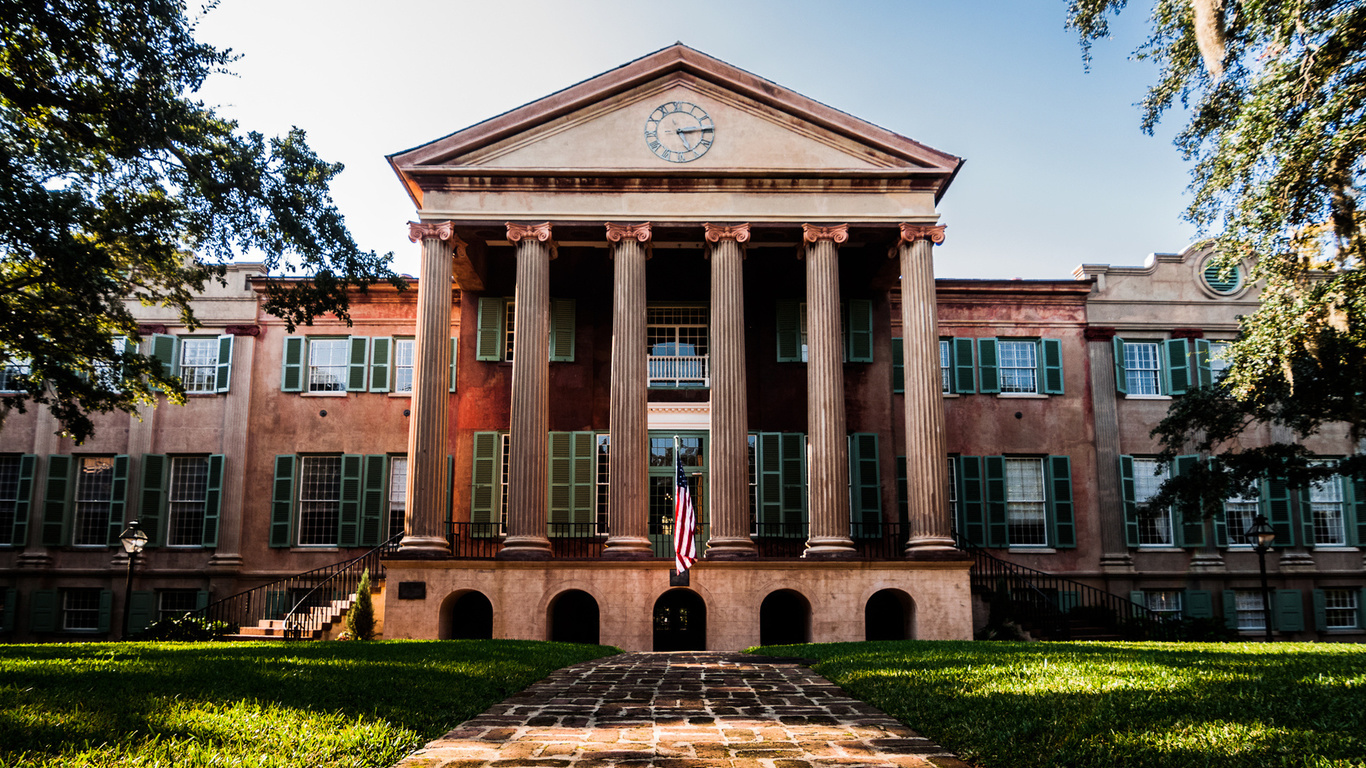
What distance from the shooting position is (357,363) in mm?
24938

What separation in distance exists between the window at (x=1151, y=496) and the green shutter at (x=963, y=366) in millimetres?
5014

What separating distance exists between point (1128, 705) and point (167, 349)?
82.1 feet

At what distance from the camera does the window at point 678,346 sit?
2353 cm

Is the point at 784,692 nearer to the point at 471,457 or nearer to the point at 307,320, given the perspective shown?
the point at 307,320

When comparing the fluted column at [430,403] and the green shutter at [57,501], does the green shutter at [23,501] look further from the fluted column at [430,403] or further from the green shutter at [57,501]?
the fluted column at [430,403]

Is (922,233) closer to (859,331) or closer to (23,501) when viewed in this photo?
(859,331)

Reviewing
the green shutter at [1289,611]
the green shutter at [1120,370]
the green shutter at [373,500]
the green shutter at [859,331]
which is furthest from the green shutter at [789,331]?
the green shutter at [1289,611]

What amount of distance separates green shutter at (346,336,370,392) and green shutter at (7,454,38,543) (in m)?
8.33

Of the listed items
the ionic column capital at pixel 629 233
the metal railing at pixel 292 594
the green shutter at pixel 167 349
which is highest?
the ionic column capital at pixel 629 233

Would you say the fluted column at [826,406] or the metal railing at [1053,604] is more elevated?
the fluted column at [826,406]

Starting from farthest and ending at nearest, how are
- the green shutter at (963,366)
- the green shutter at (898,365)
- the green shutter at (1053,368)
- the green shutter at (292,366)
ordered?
1. the green shutter at (1053,368)
2. the green shutter at (963,366)
3. the green shutter at (898,365)
4. the green shutter at (292,366)

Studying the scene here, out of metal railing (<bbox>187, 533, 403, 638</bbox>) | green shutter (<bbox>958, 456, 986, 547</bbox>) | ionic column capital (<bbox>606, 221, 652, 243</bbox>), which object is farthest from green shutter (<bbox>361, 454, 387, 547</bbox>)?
green shutter (<bbox>958, 456, 986, 547</bbox>)

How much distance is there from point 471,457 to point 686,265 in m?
7.14

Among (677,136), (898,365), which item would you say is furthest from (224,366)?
(898,365)
